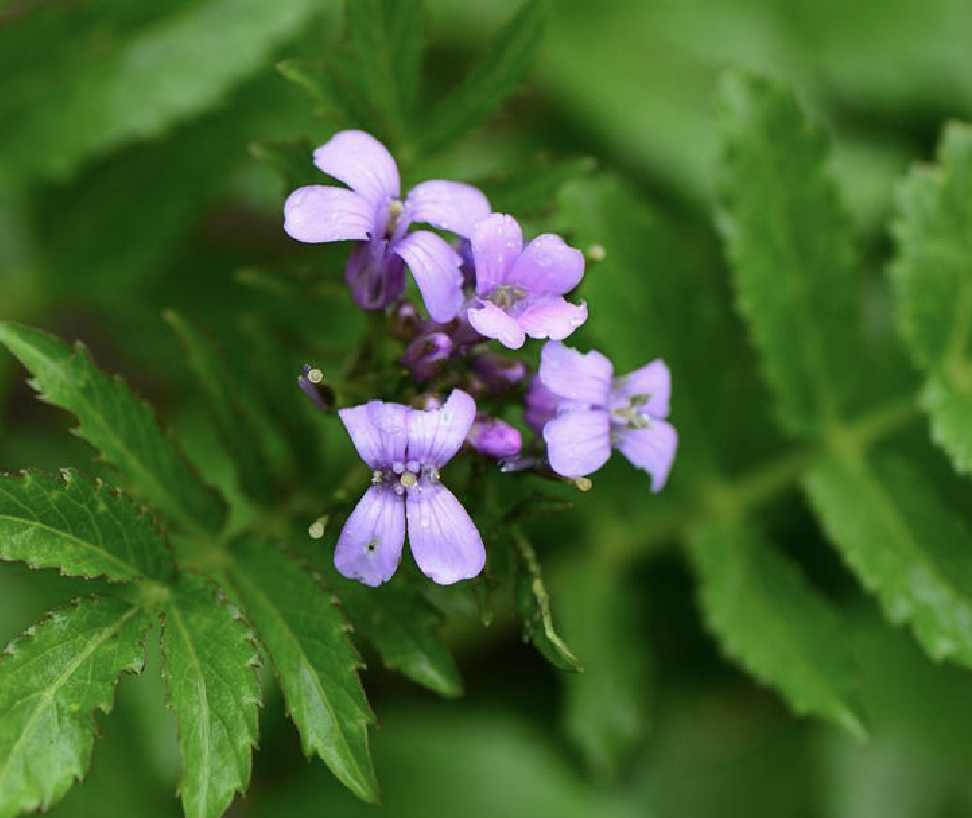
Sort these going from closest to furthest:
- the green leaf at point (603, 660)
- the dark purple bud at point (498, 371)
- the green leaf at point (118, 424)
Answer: the green leaf at point (118, 424)
the dark purple bud at point (498, 371)
the green leaf at point (603, 660)

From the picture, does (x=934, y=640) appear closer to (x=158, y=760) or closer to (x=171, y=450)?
(x=171, y=450)

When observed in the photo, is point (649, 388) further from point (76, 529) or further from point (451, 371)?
point (76, 529)

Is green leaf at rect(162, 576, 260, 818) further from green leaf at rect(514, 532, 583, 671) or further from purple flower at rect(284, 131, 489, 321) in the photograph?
purple flower at rect(284, 131, 489, 321)

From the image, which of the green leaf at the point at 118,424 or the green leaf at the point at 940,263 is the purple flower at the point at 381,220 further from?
the green leaf at the point at 940,263

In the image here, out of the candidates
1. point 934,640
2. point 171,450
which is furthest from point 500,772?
point 171,450

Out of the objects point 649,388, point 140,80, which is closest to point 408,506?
point 649,388

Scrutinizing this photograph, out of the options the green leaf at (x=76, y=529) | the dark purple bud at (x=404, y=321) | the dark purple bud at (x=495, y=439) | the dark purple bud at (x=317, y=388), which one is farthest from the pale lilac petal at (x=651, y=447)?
the green leaf at (x=76, y=529)

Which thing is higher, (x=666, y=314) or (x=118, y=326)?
(x=666, y=314)
